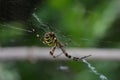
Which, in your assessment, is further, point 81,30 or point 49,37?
point 81,30

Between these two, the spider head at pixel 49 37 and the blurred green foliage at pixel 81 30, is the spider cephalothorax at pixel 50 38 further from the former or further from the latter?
the blurred green foliage at pixel 81 30

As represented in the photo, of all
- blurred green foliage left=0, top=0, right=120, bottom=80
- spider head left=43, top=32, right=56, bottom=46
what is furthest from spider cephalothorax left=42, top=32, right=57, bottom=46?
blurred green foliage left=0, top=0, right=120, bottom=80

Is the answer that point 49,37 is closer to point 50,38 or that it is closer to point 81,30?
point 50,38

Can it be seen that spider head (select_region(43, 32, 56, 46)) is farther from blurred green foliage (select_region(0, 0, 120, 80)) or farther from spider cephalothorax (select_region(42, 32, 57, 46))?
blurred green foliage (select_region(0, 0, 120, 80))

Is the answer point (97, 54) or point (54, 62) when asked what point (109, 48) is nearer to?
point (97, 54)

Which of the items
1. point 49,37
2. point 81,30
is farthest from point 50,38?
point 81,30

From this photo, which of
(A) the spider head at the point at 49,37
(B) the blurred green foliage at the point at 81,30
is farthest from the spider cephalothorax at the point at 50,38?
(B) the blurred green foliage at the point at 81,30

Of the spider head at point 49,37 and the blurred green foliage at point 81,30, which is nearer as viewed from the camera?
the spider head at point 49,37

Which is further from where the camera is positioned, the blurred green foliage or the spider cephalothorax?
the blurred green foliage

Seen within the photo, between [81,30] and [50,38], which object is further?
[81,30]

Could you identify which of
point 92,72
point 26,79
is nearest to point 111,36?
point 92,72

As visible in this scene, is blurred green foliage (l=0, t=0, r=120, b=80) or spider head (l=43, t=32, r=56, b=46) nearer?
spider head (l=43, t=32, r=56, b=46)
